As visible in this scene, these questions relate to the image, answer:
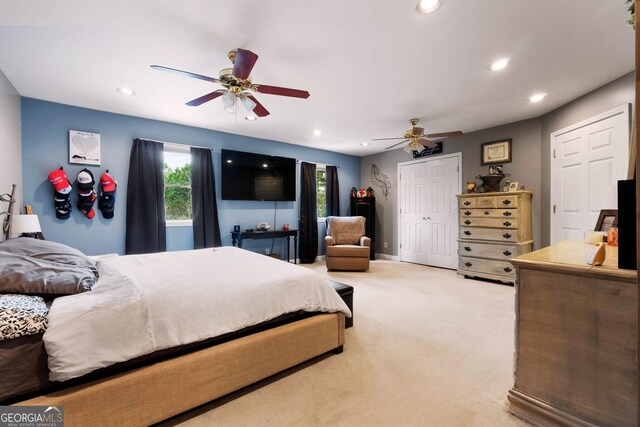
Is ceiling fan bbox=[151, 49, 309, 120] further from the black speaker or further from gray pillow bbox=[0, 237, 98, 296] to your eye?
the black speaker

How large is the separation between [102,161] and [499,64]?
15.8 feet

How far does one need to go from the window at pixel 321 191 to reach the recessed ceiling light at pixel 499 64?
382 cm

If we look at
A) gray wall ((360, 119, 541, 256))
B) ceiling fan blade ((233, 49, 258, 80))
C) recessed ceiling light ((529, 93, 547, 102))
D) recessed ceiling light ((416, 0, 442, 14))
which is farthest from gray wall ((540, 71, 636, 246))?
ceiling fan blade ((233, 49, 258, 80))

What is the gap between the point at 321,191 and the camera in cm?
602

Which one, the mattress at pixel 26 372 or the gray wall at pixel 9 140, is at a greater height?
the gray wall at pixel 9 140

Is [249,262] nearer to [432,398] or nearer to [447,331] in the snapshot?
[432,398]

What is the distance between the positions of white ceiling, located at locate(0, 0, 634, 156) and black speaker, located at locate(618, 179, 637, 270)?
1412mm

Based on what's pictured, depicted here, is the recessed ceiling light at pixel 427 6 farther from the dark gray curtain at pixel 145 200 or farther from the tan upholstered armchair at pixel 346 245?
the dark gray curtain at pixel 145 200

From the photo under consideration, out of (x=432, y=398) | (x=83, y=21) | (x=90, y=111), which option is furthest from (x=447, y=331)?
(x=90, y=111)

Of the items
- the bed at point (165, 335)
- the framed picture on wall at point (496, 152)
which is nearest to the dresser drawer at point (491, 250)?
the framed picture on wall at point (496, 152)

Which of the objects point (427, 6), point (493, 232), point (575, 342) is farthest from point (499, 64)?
point (493, 232)

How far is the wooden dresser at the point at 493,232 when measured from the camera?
148 inches

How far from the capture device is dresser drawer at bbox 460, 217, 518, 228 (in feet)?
12.4

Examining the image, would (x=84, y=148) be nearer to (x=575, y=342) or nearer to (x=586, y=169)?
(x=575, y=342)
